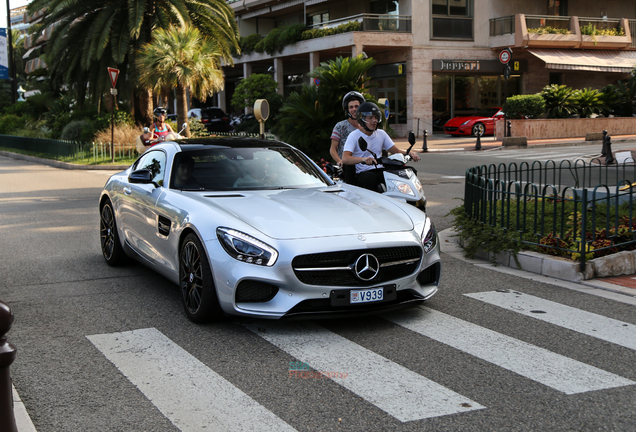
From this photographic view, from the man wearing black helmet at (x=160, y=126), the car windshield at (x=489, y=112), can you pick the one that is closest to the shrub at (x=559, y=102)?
the car windshield at (x=489, y=112)

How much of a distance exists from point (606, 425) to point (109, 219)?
5.74 m

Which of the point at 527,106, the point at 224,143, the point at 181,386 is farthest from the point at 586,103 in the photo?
the point at 181,386

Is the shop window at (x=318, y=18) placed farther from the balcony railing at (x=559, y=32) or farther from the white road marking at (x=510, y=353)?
the white road marking at (x=510, y=353)

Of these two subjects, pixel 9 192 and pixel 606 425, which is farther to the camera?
pixel 9 192

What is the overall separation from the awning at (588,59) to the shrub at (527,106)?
8.86 m

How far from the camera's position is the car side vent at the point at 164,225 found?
236 inches

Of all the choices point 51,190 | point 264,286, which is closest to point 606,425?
point 264,286

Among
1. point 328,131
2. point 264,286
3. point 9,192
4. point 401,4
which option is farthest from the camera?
point 401,4

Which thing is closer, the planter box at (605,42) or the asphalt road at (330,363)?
the asphalt road at (330,363)

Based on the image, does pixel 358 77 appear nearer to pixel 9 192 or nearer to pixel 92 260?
pixel 92 260

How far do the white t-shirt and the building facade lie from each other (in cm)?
2965

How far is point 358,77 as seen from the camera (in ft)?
37.3

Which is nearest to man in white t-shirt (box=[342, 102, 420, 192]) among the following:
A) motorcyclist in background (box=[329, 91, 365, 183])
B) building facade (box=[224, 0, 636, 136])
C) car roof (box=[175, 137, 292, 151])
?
motorcyclist in background (box=[329, 91, 365, 183])

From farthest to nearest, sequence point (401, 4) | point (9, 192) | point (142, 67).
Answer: point (401, 4)
point (142, 67)
point (9, 192)
